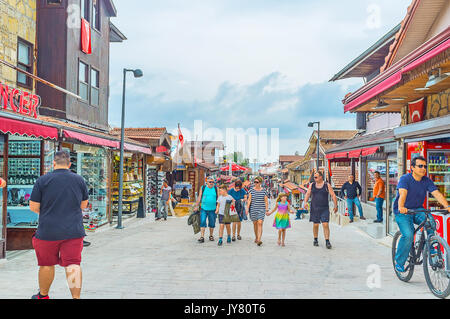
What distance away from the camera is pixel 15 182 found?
31.9 ft

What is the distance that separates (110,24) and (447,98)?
47.7ft

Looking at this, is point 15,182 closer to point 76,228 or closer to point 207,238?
point 207,238

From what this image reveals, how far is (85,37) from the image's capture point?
14.9m

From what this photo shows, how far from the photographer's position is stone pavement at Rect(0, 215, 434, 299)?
18.0 ft

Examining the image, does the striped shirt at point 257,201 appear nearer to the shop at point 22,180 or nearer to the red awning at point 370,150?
the red awning at point 370,150

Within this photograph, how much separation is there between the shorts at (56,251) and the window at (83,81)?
11224mm

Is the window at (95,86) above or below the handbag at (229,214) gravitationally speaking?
above

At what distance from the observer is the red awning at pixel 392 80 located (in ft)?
18.7

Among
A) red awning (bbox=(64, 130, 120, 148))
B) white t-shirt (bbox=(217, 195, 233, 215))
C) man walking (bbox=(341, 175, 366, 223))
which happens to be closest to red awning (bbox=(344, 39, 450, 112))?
white t-shirt (bbox=(217, 195, 233, 215))

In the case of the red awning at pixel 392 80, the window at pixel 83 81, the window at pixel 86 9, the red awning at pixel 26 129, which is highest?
the window at pixel 86 9

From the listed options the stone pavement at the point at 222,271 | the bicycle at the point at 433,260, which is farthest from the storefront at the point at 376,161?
the bicycle at the point at 433,260

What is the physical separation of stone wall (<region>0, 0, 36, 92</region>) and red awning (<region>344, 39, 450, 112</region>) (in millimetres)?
8995

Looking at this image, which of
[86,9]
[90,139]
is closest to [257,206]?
[90,139]

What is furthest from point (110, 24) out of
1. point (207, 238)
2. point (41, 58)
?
point (207, 238)
